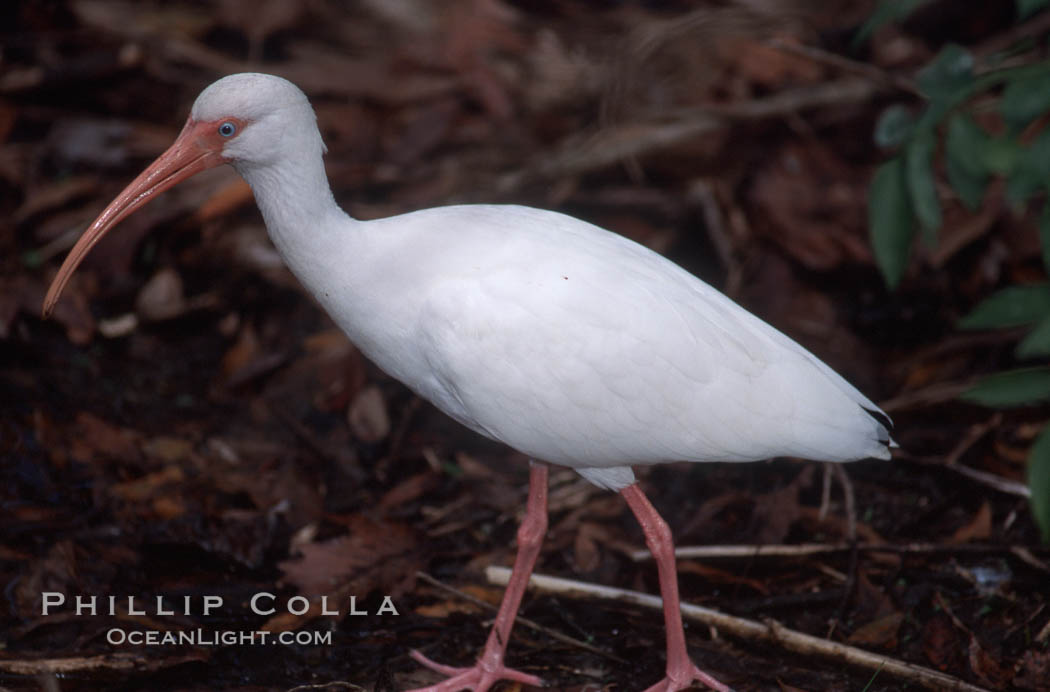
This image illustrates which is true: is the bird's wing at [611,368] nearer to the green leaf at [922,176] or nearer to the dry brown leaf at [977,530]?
the green leaf at [922,176]

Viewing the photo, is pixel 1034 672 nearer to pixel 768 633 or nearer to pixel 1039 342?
pixel 768 633

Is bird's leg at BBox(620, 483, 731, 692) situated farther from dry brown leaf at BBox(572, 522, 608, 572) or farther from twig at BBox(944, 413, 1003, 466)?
twig at BBox(944, 413, 1003, 466)

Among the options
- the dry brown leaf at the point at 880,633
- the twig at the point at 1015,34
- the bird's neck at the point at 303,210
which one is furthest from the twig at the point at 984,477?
the bird's neck at the point at 303,210

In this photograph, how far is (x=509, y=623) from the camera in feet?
13.2

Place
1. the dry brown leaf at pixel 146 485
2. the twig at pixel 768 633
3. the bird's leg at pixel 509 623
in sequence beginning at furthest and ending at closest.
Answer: the dry brown leaf at pixel 146 485, the bird's leg at pixel 509 623, the twig at pixel 768 633

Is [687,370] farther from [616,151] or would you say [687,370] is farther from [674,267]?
[616,151]

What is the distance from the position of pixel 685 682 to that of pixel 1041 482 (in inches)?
54.4

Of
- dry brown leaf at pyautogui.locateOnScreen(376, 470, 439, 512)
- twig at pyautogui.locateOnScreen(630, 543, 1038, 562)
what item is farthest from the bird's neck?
twig at pyautogui.locateOnScreen(630, 543, 1038, 562)

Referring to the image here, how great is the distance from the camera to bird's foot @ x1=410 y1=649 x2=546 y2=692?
13.0 feet

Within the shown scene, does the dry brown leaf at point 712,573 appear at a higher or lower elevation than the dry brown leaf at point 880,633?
higher

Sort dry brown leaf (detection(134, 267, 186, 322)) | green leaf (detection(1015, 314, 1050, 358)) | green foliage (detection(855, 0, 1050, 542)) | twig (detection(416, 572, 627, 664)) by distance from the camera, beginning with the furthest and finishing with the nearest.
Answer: dry brown leaf (detection(134, 267, 186, 322)), twig (detection(416, 572, 627, 664)), green foliage (detection(855, 0, 1050, 542)), green leaf (detection(1015, 314, 1050, 358))

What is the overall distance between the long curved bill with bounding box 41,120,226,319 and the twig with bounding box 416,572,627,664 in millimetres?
1770

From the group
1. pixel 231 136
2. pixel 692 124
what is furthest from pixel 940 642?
pixel 692 124

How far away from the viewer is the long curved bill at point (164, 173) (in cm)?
357
